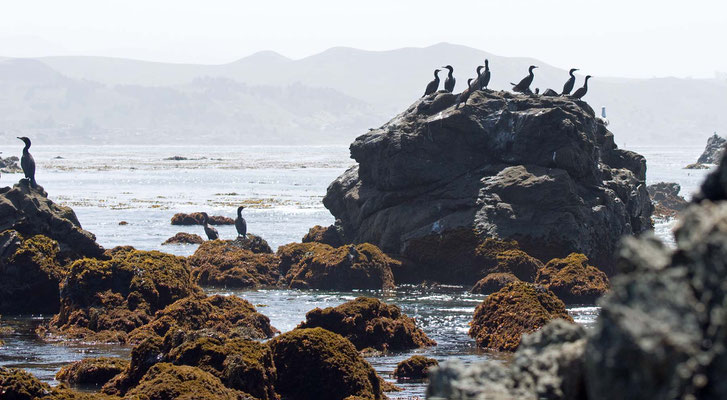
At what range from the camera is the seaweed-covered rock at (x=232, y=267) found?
30.5 m

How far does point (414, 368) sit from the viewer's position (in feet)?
53.8

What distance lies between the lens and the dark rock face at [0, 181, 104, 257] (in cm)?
2552

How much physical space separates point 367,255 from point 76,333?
1156 cm

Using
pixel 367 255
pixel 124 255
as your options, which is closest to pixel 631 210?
pixel 367 255

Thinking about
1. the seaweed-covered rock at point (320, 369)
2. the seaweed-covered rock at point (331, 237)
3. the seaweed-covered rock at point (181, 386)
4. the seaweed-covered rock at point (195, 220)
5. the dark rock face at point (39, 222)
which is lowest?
the seaweed-covered rock at point (195, 220)

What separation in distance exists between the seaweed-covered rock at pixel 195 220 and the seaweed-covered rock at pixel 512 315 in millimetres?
33578

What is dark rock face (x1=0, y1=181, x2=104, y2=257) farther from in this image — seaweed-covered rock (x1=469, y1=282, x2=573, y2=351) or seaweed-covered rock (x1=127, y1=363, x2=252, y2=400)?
seaweed-covered rock (x1=127, y1=363, x2=252, y2=400)

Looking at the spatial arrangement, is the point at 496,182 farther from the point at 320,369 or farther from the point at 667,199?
the point at 667,199

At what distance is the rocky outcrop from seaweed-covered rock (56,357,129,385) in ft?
156

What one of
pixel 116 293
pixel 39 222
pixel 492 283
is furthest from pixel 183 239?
pixel 116 293

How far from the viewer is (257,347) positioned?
46.1 ft

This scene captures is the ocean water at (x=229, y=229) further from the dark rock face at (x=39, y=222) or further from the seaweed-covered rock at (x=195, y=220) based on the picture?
the dark rock face at (x=39, y=222)

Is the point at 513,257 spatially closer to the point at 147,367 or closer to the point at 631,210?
the point at 631,210

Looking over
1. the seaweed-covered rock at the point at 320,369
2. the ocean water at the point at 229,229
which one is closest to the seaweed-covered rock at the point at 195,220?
the ocean water at the point at 229,229
